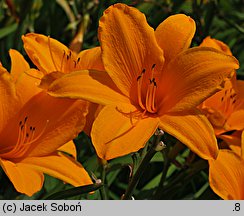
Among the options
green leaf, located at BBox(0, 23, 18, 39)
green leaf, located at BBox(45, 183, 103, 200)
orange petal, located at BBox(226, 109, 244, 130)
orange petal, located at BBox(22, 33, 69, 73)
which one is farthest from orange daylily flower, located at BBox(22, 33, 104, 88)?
green leaf, located at BBox(0, 23, 18, 39)

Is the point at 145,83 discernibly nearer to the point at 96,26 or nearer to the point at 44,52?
the point at 44,52

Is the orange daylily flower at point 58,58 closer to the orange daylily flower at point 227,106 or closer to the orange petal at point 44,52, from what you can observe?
the orange petal at point 44,52

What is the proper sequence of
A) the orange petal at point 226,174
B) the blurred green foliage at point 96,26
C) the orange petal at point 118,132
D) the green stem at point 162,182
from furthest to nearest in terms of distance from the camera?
the blurred green foliage at point 96,26
the green stem at point 162,182
the orange petal at point 226,174
the orange petal at point 118,132

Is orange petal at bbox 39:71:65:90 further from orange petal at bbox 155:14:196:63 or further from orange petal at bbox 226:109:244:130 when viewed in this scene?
orange petal at bbox 226:109:244:130

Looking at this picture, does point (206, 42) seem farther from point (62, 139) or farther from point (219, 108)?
point (62, 139)

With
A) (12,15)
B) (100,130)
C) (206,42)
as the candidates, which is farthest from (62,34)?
(100,130)

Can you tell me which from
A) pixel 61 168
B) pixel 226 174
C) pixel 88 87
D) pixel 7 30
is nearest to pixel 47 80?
pixel 88 87

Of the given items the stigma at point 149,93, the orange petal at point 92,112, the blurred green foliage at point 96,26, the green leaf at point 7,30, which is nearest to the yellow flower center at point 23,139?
the orange petal at point 92,112
